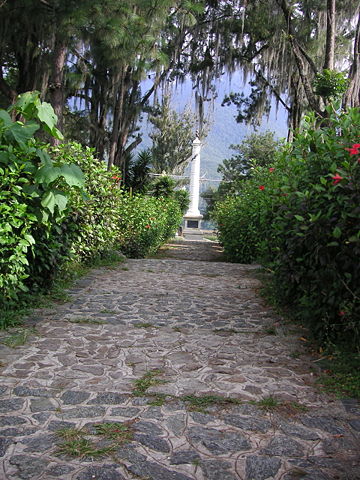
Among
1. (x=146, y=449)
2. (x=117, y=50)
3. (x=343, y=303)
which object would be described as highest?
(x=117, y=50)

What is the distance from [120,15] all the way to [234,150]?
3101 cm

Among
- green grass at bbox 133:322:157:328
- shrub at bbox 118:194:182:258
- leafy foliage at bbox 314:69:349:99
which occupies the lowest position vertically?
green grass at bbox 133:322:157:328

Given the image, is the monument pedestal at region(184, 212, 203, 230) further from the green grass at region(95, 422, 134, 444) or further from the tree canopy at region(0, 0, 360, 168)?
the green grass at region(95, 422, 134, 444)

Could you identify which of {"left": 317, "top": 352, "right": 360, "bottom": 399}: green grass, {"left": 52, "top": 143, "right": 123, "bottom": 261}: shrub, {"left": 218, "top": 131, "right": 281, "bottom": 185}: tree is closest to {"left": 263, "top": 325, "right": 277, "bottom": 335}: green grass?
{"left": 317, "top": 352, "right": 360, "bottom": 399}: green grass

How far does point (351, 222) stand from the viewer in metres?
2.88

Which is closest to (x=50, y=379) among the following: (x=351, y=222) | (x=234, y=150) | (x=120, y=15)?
(x=351, y=222)

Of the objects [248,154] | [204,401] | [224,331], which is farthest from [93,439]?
[248,154]

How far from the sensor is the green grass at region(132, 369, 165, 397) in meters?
2.46

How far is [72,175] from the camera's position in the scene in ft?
11.4

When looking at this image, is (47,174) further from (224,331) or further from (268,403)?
(268,403)

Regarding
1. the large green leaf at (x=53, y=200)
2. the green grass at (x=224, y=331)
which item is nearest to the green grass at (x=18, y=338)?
the large green leaf at (x=53, y=200)

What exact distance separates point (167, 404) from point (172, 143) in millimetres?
35957

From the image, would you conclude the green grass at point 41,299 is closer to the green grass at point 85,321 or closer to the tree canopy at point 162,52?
the green grass at point 85,321

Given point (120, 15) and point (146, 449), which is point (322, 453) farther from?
point (120, 15)
